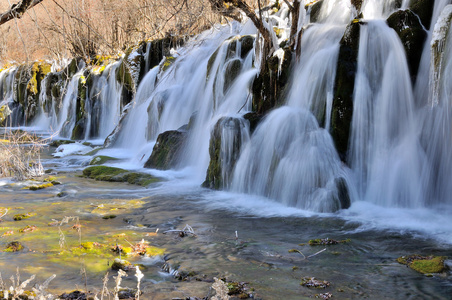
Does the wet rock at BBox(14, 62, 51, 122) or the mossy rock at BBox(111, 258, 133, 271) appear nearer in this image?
the mossy rock at BBox(111, 258, 133, 271)

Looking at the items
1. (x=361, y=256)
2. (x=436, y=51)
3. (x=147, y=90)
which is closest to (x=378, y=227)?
(x=361, y=256)

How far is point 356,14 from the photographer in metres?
9.04

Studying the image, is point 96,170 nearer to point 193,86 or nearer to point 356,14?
point 193,86

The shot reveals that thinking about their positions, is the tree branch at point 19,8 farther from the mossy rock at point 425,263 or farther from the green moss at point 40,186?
the green moss at point 40,186

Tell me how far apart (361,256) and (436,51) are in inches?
146

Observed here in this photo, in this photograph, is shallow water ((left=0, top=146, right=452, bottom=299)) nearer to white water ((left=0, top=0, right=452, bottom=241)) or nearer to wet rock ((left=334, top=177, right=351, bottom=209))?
wet rock ((left=334, top=177, right=351, bottom=209))

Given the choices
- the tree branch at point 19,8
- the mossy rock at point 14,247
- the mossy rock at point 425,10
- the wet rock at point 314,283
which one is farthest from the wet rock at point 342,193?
the tree branch at point 19,8

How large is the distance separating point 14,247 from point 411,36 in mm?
6888

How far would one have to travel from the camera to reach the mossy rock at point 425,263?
13.6 feet

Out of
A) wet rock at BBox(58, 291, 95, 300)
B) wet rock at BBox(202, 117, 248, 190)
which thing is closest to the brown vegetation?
wet rock at BBox(58, 291, 95, 300)

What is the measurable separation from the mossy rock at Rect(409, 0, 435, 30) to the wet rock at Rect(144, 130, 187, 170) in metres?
6.23

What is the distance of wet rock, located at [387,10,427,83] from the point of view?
24.8 ft

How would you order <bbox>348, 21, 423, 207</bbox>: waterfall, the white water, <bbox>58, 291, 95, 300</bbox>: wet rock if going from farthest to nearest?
1. <bbox>348, 21, 423, 207</bbox>: waterfall
2. the white water
3. <bbox>58, 291, 95, 300</bbox>: wet rock

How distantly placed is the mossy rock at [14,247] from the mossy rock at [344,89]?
17.1 feet
